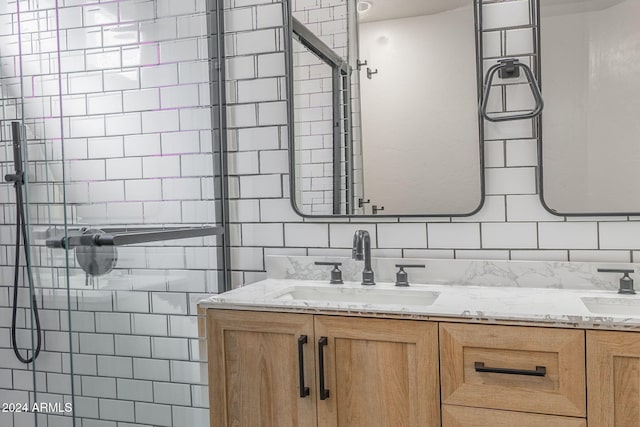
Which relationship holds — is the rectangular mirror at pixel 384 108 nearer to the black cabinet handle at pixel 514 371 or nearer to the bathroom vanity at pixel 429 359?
the bathroom vanity at pixel 429 359

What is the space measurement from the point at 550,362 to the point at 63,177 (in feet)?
4.78

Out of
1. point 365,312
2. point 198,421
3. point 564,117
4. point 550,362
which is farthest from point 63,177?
point 564,117

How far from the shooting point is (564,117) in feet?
6.38

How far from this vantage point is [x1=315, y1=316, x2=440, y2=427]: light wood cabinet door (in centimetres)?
165

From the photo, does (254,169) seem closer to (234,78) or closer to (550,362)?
(234,78)

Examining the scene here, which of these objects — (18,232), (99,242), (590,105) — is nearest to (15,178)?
(18,232)

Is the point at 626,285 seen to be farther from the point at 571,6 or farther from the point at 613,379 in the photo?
the point at 571,6

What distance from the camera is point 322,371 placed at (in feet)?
5.76

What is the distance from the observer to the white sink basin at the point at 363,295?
79.1 inches

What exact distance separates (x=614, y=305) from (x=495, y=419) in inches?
22.6

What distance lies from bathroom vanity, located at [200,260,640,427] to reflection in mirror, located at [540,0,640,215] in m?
0.35

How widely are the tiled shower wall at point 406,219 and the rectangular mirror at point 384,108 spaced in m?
0.06

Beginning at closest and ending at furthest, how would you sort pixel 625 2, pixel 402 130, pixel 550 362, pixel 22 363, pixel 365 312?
pixel 550 362 → pixel 365 312 → pixel 625 2 → pixel 402 130 → pixel 22 363

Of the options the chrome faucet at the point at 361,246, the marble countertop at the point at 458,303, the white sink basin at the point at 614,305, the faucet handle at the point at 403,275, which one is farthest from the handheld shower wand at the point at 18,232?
the white sink basin at the point at 614,305
